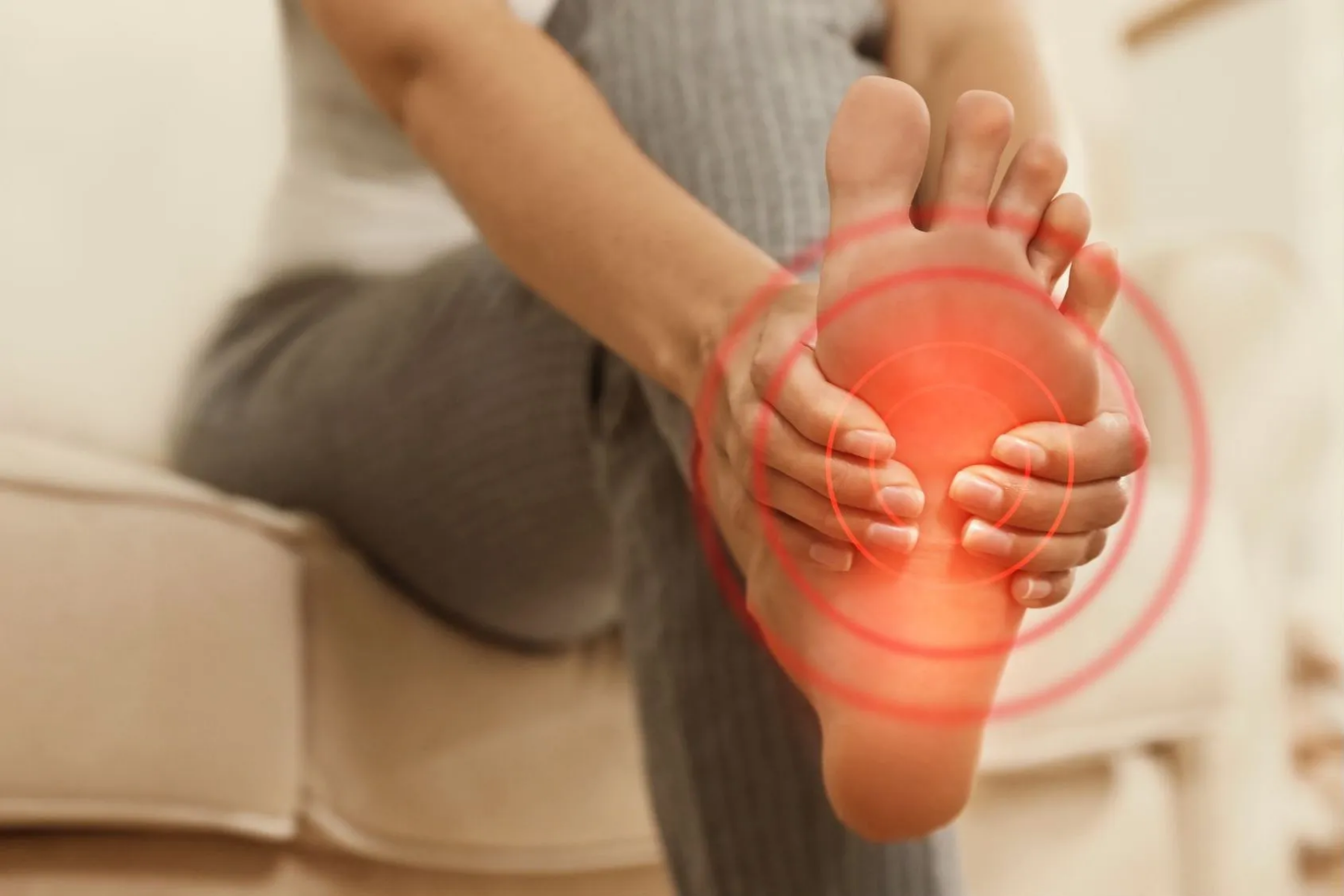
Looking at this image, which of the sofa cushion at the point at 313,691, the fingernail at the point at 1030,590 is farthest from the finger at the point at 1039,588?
the sofa cushion at the point at 313,691

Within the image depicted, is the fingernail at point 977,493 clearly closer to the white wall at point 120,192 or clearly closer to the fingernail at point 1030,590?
the fingernail at point 1030,590

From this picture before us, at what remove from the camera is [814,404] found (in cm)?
26

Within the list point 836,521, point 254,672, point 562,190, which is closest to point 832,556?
point 836,521

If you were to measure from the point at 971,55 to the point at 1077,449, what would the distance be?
18cm

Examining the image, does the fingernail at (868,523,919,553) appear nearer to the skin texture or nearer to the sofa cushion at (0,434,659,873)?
the skin texture

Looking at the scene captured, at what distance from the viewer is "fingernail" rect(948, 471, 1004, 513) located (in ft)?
0.87

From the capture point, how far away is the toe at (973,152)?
25 centimetres

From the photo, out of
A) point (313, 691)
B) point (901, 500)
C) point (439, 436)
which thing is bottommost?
point (313, 691)

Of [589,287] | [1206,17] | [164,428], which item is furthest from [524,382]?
[1206,17]

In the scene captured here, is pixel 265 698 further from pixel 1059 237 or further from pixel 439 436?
pixel 1059 237

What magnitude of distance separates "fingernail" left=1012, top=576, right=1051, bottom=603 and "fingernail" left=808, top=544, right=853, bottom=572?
0.04m

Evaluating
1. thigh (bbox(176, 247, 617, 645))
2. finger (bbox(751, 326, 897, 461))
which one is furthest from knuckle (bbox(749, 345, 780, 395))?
thigh (bbox(176, 247, 617, 645))

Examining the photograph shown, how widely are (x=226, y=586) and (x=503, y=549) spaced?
0.35 ft

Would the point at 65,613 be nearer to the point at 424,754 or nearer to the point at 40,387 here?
the point at 424,754
